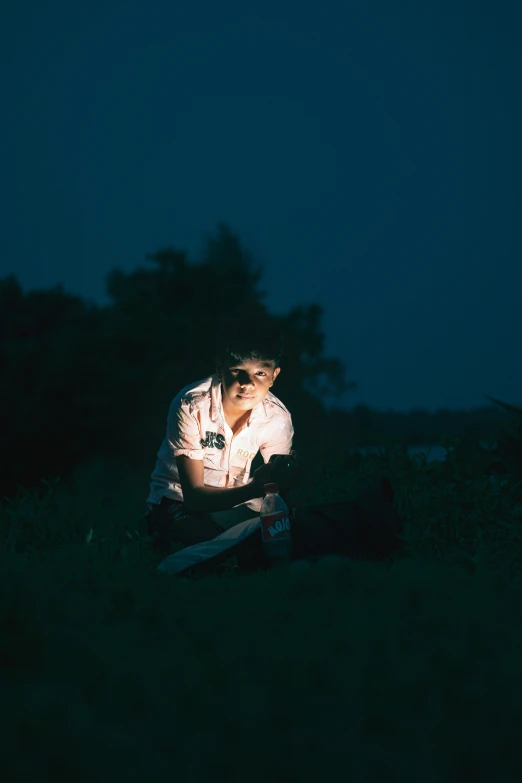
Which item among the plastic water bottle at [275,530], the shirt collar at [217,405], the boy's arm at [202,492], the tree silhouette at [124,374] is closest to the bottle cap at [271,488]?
the plastic water bottle at [275,530]

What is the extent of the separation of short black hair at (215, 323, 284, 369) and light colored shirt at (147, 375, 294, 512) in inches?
13.8

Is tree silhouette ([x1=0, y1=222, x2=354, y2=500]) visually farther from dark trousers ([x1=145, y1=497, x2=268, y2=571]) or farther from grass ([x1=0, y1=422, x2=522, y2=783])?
grass ([x1=0, y1=422, x2=522, y2=783])

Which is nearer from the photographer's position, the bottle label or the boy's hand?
the bottle label

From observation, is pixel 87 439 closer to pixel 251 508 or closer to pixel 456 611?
pixel 251 508

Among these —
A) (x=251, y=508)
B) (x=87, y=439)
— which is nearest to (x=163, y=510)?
(x=251, y=508)

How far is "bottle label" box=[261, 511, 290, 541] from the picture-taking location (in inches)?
153

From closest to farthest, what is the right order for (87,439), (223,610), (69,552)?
1. (223,610)
2. (69,552)
3. (87,439)

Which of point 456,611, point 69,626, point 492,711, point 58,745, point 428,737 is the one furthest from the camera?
point 456,611

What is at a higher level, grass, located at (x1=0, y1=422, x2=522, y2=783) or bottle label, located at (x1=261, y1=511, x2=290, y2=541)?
bottle label, located at (x1=261, y1=511, x2=290, y2=541)

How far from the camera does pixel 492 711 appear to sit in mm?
1761

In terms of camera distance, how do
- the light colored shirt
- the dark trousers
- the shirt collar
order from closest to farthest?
the dark trousers, the light colored shirt, the shirt collar

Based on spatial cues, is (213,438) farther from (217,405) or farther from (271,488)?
(271,488)

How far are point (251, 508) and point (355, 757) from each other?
2986mm

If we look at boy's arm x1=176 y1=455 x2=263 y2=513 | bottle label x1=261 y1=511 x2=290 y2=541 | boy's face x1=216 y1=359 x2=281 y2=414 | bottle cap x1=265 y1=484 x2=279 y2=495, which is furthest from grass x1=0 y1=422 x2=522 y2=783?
boy's face x1=216 y1=359 x2=281 y2=414
